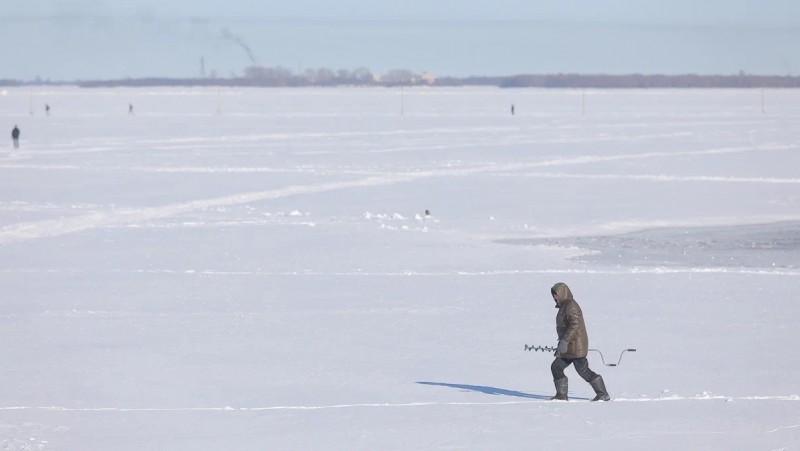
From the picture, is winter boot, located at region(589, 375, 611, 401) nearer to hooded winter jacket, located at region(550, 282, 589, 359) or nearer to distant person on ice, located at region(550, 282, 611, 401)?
distant person on ice, located at region(550, 282, 611, 401)

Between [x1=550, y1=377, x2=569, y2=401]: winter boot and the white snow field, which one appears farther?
[x1=550, y1=377, x2=569, y2=401]: winter boot

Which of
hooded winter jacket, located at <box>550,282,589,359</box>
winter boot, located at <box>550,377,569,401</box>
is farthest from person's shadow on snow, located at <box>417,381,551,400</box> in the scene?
hooded winter jacket, located at <box>550,282,589,359</box>

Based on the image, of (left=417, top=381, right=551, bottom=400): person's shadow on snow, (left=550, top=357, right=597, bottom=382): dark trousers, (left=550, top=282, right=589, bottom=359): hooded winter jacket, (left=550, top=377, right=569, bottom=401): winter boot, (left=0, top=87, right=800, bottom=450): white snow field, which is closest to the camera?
(left=0, top=87, right=800, bottom=450): white snow field

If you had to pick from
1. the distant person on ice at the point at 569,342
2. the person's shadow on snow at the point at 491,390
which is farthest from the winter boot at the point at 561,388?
the person's shadow on snow at the point at 491,390

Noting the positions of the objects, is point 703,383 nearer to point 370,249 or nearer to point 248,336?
point 248,336

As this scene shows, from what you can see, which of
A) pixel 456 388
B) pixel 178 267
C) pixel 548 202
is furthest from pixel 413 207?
pixel 456 388

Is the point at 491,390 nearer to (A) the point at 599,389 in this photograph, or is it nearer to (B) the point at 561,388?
(B) the point at 561,388

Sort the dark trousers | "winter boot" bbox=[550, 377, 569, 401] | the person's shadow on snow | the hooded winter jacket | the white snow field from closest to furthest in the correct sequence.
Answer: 1. the white snow field
2. the hooded winter jacket
3. the dark trousers
4. "winter boot" bbox=[550, 377, 569, 401]
5. the person's shadow on snow

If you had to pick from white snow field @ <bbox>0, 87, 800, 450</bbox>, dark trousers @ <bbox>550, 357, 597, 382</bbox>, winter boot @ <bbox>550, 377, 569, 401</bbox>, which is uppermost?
dark trousers @ <bbox>550, 357, 597, 382</bbox>

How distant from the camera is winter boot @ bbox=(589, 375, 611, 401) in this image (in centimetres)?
783

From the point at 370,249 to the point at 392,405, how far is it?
7.87 meters

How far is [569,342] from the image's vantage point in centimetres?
769

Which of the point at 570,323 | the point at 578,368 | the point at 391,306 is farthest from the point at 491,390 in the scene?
the point at 391,306

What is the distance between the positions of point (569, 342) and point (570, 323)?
0.38ft
